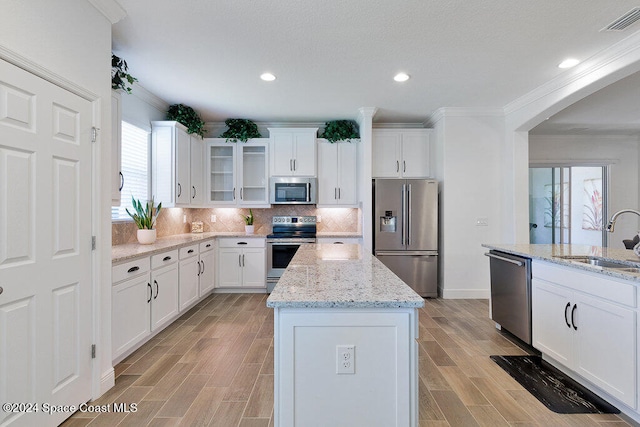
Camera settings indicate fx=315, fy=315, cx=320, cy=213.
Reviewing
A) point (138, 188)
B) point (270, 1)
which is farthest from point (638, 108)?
point (138, 188)

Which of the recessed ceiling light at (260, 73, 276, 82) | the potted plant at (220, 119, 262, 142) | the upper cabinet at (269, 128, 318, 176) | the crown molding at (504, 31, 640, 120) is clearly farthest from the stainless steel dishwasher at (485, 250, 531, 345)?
the potted plant at (220, 119, 262, 142)

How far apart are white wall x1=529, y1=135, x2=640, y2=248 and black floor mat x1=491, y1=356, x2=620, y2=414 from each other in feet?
14.9

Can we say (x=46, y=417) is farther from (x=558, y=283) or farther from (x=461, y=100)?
(x=461, y=100)

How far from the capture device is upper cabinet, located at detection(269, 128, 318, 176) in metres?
4.91

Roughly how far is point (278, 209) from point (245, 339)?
8.36 feet

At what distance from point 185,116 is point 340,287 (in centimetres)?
375

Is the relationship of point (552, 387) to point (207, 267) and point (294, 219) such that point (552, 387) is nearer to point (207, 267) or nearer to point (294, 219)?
point (294, 219)

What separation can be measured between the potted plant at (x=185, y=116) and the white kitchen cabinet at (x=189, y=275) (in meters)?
1.69

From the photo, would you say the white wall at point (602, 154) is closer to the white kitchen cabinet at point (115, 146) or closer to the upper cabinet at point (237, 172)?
the upper cabinet at point (237, 172)

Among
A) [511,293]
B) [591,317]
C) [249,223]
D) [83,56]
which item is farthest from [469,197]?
[83,56]

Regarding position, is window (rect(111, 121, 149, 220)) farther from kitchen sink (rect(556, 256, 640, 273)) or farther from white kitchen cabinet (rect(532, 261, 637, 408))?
kitchen sink (rect(556, 256, 640, 273))

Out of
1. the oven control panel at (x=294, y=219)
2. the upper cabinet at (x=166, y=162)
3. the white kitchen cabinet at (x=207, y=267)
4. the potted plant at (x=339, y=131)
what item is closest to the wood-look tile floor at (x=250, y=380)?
the white kitchen cabinet at (x=207, y=267)

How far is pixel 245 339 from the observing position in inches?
122

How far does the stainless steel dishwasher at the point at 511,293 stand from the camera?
2.82 metres
